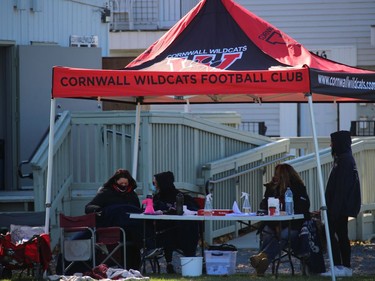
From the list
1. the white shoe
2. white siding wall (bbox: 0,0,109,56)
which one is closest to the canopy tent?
the white shoe

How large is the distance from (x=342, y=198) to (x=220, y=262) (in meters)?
1.52

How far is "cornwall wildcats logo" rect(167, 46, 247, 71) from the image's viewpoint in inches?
461

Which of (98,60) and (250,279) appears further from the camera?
(98,60)

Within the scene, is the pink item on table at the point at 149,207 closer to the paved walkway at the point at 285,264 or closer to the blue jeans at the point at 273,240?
the paved walkway at the point at 285,264

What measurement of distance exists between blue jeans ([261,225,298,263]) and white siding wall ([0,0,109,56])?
5850 mm

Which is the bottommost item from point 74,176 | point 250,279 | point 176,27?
point 250,279

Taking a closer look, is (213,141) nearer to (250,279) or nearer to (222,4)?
(222,4)

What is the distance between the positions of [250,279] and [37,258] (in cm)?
221

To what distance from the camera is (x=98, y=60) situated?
16844mm

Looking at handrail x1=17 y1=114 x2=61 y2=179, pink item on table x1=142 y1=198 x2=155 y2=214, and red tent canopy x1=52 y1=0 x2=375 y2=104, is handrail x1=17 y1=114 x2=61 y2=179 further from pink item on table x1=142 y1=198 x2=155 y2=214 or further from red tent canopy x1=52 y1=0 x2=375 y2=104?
pink item on table x1=142 y1=198 x2=155 y2=214

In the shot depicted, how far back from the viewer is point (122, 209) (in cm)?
1197

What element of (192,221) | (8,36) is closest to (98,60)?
(8,36)

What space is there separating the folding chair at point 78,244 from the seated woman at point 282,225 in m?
1.72

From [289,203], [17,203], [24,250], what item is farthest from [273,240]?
[17,203]
